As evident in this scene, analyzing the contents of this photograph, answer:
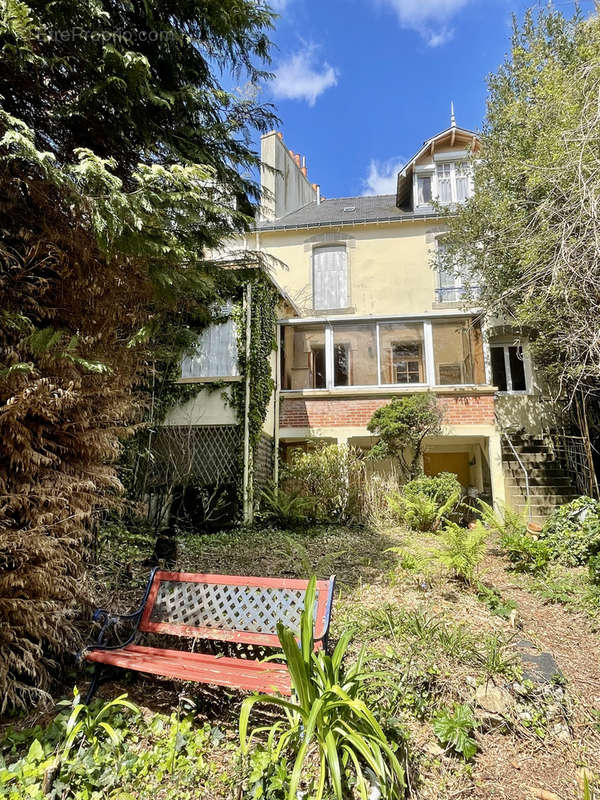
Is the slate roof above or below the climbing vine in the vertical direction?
above

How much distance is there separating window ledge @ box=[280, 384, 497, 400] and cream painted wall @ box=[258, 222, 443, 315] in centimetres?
268

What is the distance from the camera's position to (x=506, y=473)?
11141 millimetres

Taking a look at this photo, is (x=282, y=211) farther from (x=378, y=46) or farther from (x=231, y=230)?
(x=231, y=230)

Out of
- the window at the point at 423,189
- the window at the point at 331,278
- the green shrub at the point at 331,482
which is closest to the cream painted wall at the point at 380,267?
the window at the point at 331,278

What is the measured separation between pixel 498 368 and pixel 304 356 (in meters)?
5.50

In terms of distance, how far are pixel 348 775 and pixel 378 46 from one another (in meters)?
10.1

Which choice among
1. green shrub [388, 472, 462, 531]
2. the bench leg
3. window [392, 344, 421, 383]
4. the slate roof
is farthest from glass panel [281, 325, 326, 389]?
the bench leg

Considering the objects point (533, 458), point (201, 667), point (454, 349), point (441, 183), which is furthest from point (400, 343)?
point (201, 667)

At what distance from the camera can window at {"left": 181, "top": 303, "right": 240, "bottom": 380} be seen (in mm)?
9719

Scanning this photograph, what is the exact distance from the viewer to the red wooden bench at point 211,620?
3022mm

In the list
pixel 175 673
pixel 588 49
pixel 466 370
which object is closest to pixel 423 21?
pixel 588 49

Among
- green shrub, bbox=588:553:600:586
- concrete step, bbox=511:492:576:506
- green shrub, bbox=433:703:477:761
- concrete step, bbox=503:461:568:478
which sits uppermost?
concrete step, bbox=503:461:568:478

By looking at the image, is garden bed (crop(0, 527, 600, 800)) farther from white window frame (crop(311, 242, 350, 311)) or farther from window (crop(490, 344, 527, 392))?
white window frame (crop(311, 242, 350, 311))

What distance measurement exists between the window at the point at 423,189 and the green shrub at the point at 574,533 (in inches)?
412
